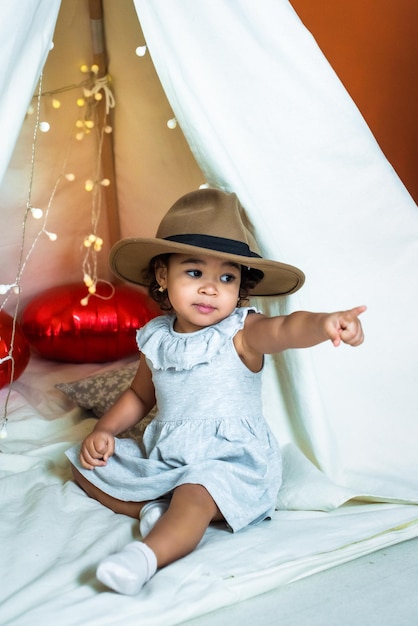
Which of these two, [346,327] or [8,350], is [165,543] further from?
[8,350]

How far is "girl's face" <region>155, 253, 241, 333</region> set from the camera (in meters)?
1.39

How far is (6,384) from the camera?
79.9 inches

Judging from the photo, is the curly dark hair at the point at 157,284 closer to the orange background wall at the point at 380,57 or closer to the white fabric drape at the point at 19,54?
the white fabric drape at the point at 19,54

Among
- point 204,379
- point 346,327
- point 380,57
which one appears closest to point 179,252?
point 204,379

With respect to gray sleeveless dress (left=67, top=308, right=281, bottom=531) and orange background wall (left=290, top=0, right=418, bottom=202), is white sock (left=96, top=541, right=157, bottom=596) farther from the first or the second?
orange background wall (left=290, top=0, right=418, bottom=202)

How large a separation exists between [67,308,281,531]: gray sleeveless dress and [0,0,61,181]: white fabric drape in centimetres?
45

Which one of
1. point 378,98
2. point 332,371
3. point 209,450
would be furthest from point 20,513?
point 378,98

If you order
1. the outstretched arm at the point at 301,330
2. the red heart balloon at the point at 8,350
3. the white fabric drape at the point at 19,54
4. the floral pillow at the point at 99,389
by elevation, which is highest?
the white fabric drape at the point at 19,54

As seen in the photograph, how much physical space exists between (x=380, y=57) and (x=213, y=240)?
1320 mm

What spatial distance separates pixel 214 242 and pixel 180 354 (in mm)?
211

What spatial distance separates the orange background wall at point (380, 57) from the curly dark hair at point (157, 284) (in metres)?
1.14

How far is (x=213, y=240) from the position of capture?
1.34 metres

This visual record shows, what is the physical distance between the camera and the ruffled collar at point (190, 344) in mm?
1395

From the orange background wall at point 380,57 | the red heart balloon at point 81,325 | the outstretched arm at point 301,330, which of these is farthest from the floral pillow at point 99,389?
the orange background wall at point 380,57
